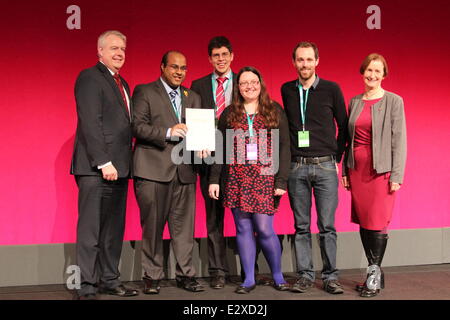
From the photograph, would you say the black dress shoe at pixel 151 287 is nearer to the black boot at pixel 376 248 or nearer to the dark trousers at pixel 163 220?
the dark trousers at pixel 163 220

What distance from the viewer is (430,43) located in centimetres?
464

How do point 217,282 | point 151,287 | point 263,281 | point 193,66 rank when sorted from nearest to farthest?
point 151,287, point 217,282, point 263,281, point 193,66

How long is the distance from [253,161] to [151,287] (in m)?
1.20

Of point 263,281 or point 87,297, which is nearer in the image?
point 87,297

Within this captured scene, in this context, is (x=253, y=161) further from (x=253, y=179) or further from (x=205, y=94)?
(x=205, y=94)

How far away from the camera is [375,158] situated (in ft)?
11.3

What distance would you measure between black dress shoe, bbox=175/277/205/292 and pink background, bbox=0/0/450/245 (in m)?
0.66

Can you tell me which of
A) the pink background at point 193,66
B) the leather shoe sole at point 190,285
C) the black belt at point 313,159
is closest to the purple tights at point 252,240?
the leather shoe sole at point 190,285

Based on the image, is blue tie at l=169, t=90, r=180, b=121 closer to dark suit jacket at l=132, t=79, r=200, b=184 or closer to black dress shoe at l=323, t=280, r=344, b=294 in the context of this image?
dark suit jacket at l=132, t=79, r=200, b=184

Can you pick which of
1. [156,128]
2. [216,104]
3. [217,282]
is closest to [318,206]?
[217,282]

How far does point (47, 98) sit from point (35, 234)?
1.13 m

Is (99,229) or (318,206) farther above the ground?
(318,206)

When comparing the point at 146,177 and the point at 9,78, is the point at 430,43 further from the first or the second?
the point at 9,78
